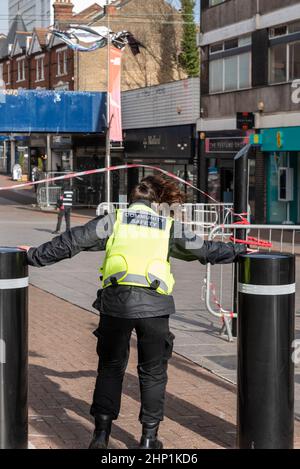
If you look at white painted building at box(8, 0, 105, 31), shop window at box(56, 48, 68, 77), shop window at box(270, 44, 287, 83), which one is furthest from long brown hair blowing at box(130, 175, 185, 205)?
white painted building at box(8, 0, 105, 31)

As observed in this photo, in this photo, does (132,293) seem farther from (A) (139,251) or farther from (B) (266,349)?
(B) (266,349)

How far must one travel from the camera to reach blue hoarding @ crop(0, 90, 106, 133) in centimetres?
3462

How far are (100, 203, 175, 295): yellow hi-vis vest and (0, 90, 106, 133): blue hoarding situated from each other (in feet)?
98.8

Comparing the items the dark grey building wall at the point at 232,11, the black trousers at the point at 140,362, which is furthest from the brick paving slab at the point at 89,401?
the dark grey building wall at the point at 232,11

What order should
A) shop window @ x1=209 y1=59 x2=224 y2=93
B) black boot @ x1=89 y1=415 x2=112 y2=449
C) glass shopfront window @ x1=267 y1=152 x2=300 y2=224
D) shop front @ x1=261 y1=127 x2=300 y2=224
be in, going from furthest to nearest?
shop window @ x1=209 y1=59 x2=224 y2=93 → glass shopfront window @ x1=267 y1=152 x2=300 y2=224 → shop front @ x1=261 y1=127 x2=300 y2=224 → black boot @ x1=89 y1=415 x2=112 y2=449

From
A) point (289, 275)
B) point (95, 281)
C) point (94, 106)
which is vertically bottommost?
point (95, 281)

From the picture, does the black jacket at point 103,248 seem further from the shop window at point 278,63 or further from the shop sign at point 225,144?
the shop sign at point 225,144

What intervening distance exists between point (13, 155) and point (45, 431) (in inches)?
2480

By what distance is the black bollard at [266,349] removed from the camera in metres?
5.01

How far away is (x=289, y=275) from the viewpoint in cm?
508

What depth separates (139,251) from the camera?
5.09 metres

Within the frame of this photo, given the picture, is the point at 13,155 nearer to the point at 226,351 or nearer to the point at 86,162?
the point at 86,162

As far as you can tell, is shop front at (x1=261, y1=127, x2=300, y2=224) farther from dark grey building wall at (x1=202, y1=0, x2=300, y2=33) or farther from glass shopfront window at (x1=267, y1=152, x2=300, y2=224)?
dark grey building wall at (x1=202, y1=0, x2=300, y2=33)
